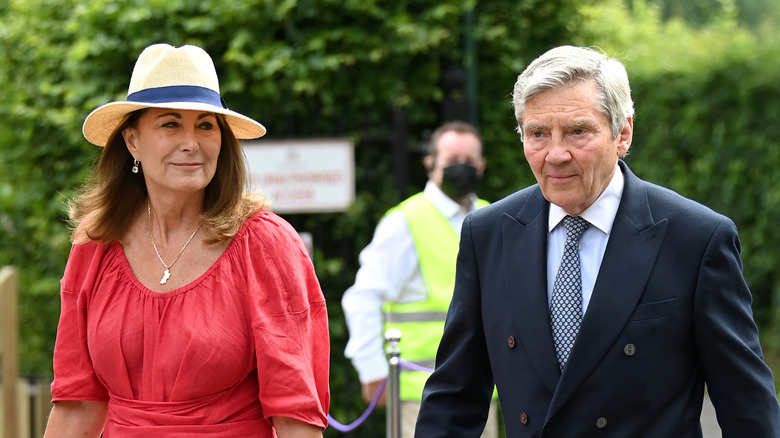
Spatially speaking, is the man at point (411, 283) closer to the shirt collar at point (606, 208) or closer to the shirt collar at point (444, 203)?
the shirt collar at point (444, 203)

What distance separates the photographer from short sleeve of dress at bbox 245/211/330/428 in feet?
10.4

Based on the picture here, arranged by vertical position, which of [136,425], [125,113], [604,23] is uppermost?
[604,23]

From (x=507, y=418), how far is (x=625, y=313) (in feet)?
1.48

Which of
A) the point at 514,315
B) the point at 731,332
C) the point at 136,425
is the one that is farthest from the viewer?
the point at 136,425

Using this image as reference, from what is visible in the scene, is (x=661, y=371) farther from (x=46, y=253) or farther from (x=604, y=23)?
(x=604, y=23)

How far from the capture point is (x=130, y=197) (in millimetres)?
3547

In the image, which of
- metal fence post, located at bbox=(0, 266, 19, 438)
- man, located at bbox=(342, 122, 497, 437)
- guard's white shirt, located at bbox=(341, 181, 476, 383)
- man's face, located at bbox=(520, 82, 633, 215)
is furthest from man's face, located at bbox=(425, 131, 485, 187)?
man's face, located at bbox=(520, 82, 633, 215)

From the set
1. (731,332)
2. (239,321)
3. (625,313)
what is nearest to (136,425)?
(239,321)

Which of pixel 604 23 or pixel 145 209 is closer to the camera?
pixel 145 209

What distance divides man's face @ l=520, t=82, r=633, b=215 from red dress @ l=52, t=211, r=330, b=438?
33.0 inches

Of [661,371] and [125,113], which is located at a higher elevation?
[125,113]

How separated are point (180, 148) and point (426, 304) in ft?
7.58

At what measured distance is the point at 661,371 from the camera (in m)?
2.75

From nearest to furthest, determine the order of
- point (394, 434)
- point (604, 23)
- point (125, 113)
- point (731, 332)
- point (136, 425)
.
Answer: point (731, 332) → point (136, 425) → point (125, 113) → point (394, 434) → point (604, 23)
